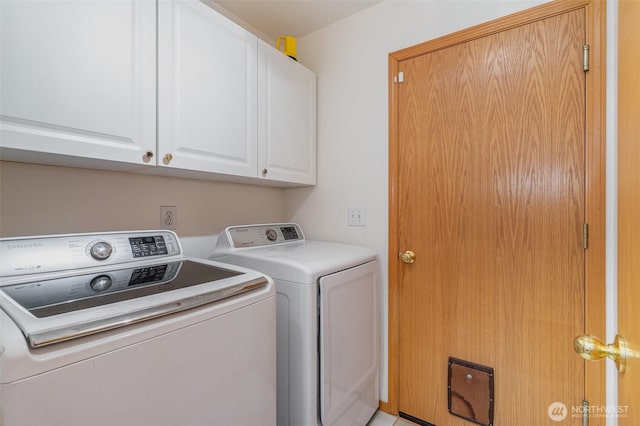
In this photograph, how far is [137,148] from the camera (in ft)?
3.73

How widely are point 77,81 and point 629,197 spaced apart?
1.55 meters

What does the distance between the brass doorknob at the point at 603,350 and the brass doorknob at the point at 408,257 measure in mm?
1047

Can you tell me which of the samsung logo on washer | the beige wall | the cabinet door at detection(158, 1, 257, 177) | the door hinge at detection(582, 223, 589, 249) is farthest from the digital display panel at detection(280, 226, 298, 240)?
the door hinge at detection(582, 223, 589, 249)

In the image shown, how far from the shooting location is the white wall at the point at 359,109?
1680 mm

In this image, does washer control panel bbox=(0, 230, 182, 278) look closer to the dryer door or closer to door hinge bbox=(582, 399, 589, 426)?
the dryer door

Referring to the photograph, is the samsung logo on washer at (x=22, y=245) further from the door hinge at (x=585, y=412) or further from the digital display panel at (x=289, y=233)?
the door hinge at (x=585, y=412)

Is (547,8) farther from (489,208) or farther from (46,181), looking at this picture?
(46,181)

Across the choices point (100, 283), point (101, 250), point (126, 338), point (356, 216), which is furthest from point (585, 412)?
point (101, 250)

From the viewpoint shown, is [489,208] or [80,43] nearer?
[80,43]

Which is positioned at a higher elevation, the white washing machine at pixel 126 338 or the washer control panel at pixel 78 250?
the washer control panel at pixel 78 250

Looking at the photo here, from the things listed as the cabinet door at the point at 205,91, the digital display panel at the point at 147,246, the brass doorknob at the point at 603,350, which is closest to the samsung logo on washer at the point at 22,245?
the digital display panel at the point at 147,246

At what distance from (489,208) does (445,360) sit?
0.86 m

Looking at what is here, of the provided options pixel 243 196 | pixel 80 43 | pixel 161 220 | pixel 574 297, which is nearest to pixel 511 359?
pixel 574 297

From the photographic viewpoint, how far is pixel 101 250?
112 centimetres
